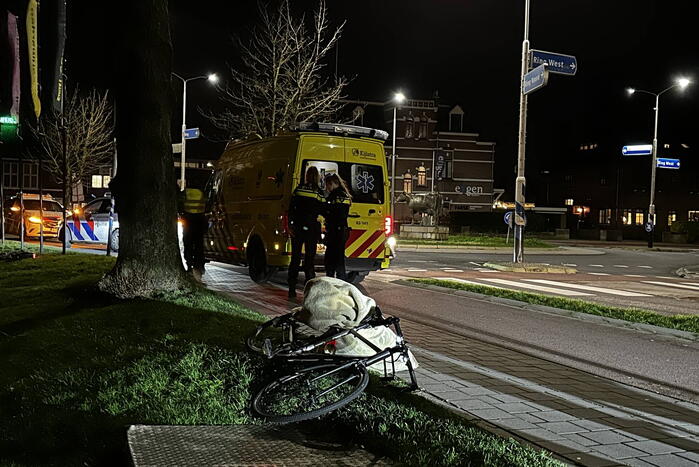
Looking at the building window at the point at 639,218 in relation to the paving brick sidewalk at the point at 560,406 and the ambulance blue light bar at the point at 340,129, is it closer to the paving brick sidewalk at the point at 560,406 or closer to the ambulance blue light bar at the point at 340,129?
the ambulance blue light bar at the point at 340,129

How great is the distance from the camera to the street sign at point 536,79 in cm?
1706

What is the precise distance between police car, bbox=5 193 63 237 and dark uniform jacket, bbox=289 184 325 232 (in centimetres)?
1623

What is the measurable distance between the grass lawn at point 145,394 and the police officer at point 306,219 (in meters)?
3.22

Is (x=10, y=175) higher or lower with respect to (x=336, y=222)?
higher

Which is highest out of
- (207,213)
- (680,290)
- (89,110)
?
(89,110)

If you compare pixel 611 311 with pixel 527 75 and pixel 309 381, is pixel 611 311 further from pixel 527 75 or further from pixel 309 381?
pixel 527 75

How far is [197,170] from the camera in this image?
64.1m

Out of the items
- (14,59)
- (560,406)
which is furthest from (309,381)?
(14,59)

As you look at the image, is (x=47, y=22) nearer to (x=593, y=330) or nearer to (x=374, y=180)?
(x=374, y=180)

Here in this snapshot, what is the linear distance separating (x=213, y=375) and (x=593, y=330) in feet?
20.5

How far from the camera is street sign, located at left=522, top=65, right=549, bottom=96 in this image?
17.1 metres

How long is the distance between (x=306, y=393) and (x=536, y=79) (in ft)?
49.0

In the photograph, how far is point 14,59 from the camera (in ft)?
38.8

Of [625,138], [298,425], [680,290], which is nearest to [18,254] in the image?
[298,425]
